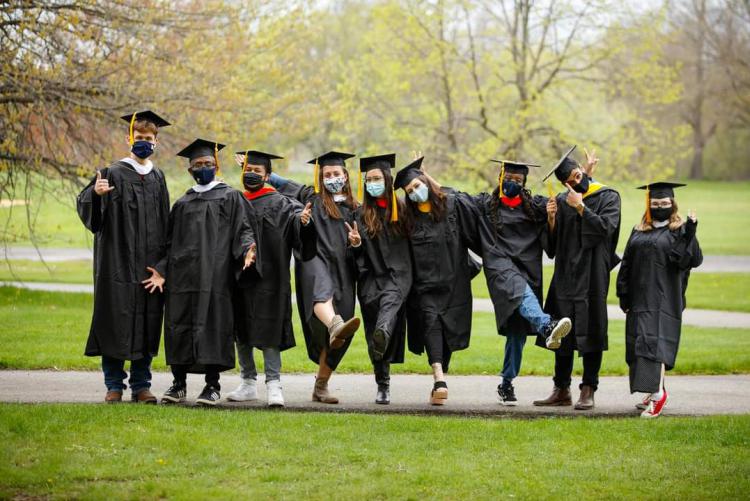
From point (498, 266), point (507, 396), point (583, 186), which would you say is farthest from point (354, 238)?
point (583, 186)

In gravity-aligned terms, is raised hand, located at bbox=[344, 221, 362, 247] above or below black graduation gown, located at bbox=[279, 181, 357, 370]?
above

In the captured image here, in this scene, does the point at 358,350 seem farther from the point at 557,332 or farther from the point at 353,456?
the point at 353,456

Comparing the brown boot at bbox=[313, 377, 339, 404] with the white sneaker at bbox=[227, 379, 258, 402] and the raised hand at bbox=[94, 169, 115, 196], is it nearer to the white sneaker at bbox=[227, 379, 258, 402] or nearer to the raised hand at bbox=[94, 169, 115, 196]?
the white sneaker at bbox=[227, 379, 258, 402]

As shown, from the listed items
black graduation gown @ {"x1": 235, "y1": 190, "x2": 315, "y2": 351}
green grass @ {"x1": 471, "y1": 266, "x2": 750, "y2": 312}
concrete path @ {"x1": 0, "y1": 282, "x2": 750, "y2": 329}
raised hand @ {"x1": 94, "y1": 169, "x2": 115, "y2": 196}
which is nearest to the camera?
raised hand @ {"x1": 94, "y1": 169, "x2": 115, "y2": 196}

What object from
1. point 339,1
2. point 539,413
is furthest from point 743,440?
point 339,1

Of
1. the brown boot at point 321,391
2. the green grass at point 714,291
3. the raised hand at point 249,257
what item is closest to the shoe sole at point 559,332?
the brown boot at point 321,391

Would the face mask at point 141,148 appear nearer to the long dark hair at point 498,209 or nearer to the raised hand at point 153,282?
the raised hand at point 153,282

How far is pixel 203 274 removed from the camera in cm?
864

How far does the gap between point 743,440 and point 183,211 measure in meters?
4.62

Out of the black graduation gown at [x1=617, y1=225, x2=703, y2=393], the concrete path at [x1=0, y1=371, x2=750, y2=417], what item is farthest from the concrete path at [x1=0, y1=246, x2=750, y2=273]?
the black graduation gown at [x1=617, y1=225, x2=703, y2=393]

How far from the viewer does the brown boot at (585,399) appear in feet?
29.9

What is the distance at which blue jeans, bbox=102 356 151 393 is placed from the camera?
8.71 metres

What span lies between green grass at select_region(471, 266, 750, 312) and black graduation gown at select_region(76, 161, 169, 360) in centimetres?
1043

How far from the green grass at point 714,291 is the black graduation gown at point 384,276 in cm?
940
